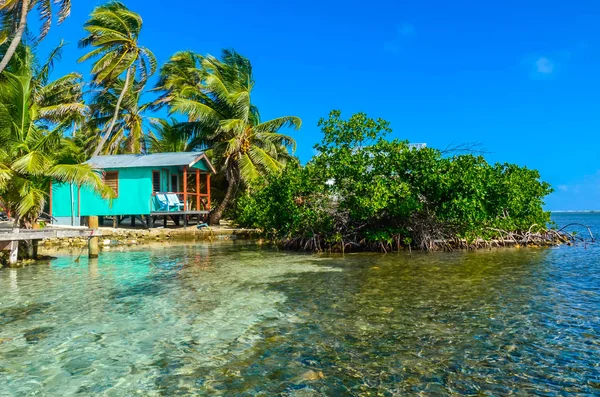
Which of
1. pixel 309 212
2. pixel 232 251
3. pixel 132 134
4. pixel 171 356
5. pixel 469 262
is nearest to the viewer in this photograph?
pixel 171 356

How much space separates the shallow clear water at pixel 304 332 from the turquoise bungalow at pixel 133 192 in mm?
13311

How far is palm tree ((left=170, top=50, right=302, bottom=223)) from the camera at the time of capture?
2600 centimetres

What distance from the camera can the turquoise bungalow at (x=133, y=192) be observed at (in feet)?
81.6

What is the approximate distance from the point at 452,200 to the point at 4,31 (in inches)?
686

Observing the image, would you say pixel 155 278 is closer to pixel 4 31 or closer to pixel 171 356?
pixel 171 356

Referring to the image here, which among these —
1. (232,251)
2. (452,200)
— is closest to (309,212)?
(232,251)

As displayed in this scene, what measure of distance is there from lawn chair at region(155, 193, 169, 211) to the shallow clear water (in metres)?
13.3

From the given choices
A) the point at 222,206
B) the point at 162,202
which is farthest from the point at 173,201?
the point at 222,206

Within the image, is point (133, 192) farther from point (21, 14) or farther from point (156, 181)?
point (21, 14)

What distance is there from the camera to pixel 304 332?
6277mm

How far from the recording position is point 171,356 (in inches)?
213

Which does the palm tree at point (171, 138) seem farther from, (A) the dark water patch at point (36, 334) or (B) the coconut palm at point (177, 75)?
(A) the dark water patch at point (36, 334)

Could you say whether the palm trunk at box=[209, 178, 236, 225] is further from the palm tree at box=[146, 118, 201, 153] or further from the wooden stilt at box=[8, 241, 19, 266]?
the wooden stilt at box=[8, 241, 19, 266]

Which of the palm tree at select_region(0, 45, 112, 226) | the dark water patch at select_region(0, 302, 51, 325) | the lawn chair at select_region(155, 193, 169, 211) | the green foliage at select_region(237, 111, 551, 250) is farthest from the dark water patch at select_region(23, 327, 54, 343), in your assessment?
the lawn chair at select_region(155, 193, 169, 211)
